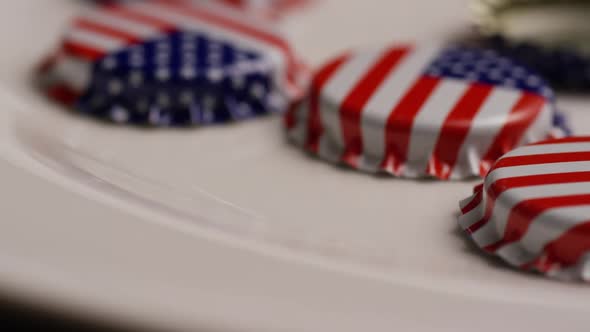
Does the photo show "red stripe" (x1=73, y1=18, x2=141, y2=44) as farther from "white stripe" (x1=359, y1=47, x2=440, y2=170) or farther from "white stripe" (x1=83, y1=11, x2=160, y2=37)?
"white stripe" (x1=359, y1=47, x2=440, y2=170)

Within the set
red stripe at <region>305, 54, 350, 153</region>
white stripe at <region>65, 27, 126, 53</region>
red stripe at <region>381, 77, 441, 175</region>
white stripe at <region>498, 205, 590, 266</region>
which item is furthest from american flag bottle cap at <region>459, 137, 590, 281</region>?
white stripe at <region>65, 27, 126, 53</region>

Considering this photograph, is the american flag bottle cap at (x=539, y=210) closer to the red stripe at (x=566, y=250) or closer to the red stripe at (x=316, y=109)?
the red stripe at (x=566, y=250)

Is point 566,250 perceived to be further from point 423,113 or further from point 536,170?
point 423,113

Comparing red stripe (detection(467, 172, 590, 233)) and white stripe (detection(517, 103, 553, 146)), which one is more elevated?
red stripe (detection(467, 172, 590, 233))

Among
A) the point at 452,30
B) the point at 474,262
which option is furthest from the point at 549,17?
the point at 474,262

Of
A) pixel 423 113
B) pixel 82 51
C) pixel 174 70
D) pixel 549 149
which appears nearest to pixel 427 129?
pixel 423 113

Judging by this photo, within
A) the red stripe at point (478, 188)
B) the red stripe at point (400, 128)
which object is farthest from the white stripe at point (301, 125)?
the red stripe at point (478, 188)

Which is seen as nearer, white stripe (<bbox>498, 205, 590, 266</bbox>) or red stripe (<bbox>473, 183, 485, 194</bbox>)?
white stripe (<bbox>498, 205, 590, 266</bbox>)
